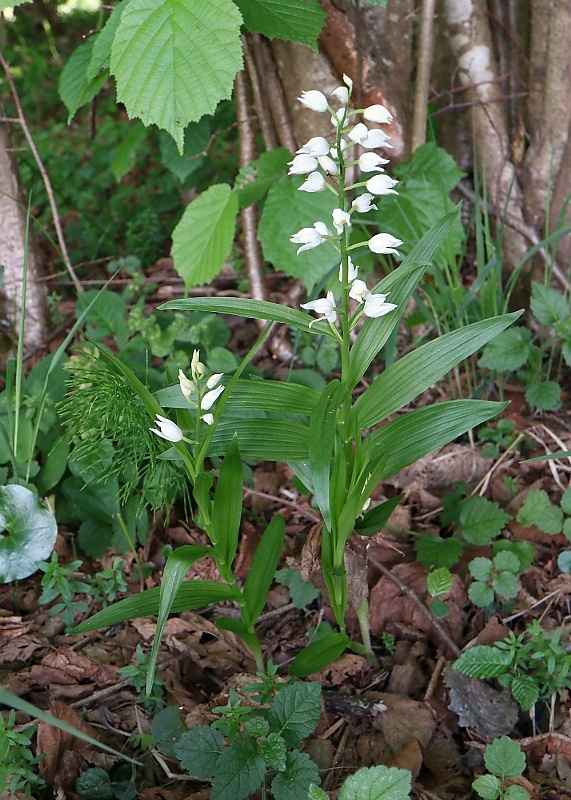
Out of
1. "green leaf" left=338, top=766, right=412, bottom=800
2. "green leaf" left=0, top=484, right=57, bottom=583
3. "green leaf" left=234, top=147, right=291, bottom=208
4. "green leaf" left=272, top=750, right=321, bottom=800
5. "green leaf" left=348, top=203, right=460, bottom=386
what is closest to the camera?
"green leaf" left=338, top=766, right=412, bottom=800

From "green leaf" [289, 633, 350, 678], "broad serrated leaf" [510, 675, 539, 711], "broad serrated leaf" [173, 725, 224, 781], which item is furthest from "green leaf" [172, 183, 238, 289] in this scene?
"broad serrated leaf" [510, 675, 539, 711]

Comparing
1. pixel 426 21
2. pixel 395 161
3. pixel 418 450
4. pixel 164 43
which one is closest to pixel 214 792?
pixel 418 450

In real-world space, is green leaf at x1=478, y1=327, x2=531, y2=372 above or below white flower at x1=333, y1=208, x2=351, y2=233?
below

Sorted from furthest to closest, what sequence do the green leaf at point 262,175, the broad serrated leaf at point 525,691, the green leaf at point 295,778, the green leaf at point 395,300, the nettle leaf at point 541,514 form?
the green leaf at point 262,175, the nettle leaf at point 541,514, the broad serrated leaf at point 525,691, the green leaf at point 395,300, the green leaf at point 295,778

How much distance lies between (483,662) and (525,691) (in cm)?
10

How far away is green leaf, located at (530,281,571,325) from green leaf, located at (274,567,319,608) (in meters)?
1.02

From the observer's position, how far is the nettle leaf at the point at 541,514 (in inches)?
68.4

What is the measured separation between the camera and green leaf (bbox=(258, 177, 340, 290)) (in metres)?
1.96

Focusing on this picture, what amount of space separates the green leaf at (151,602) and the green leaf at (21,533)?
13.5 inches

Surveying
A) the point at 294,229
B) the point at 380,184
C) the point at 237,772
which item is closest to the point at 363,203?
the point at 380,184

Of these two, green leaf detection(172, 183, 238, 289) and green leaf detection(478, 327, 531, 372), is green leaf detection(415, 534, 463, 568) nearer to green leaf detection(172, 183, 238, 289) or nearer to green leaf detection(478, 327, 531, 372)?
green leaf detection(478, 327, 531, 372)

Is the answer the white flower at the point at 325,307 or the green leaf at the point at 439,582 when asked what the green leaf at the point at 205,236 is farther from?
the green leaf at the point at 439,582

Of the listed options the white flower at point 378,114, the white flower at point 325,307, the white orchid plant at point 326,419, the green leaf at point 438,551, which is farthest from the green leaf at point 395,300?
the green leaf at point 438,551

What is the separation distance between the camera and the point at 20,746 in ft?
4.33
